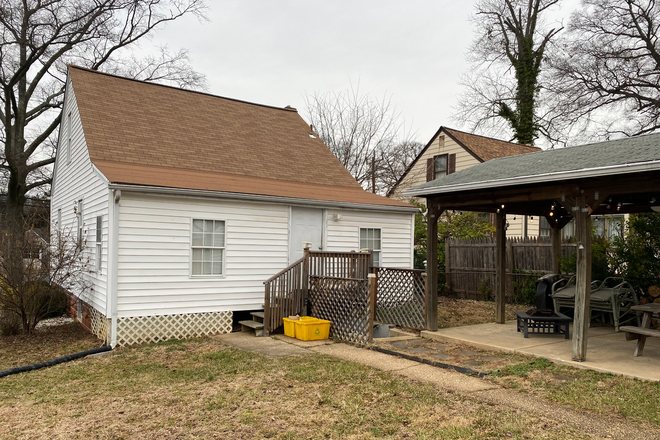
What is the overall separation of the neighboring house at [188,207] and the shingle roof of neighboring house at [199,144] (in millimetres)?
43

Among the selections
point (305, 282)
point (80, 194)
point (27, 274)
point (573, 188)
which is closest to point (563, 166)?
point (573, 188)

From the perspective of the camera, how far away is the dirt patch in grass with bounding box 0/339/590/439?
15.6ft

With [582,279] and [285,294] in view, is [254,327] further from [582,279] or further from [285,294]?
[582,279]

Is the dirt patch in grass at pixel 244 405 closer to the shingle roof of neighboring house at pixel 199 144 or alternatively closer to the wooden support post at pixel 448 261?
the shingle roof of neighboring house at pixel 199 144

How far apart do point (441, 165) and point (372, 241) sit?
10.4 meters

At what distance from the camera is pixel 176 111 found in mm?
13492

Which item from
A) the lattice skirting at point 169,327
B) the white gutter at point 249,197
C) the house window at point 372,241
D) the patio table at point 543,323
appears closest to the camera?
the patio table at point 543,323

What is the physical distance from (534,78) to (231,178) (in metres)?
18.4

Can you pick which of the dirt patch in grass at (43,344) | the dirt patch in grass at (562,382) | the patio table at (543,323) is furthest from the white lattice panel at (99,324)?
the patio table at (543,323)

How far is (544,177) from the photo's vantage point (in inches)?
285

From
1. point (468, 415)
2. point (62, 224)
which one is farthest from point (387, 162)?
point (468, 415)

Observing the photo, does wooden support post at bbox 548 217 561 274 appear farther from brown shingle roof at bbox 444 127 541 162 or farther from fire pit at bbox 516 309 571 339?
brown shingle roof at bbox 444 127 541 162

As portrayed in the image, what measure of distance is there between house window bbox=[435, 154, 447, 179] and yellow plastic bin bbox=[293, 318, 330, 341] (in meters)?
13.7

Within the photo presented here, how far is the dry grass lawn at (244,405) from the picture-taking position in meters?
4.75
